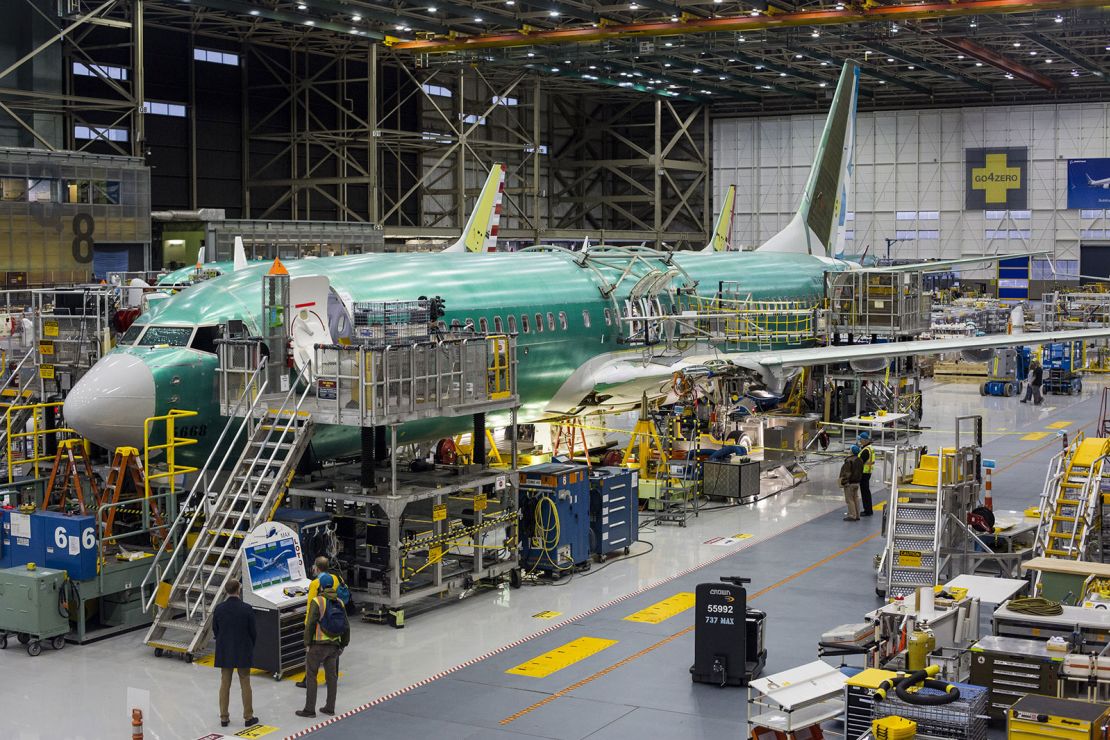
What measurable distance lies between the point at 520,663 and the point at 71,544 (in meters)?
6.66

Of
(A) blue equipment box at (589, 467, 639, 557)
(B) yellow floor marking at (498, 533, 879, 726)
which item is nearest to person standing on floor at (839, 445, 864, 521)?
(B) yellow floor marking at (498, 533, 879, 726)

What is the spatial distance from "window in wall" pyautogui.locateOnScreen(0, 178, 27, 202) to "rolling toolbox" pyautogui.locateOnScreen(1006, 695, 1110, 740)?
130ft

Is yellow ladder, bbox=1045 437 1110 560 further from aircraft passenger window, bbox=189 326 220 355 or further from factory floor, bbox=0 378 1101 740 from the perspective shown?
aircraft passenger window, bbox=189 326 220 355

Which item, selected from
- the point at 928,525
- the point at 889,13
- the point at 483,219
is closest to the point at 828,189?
the point at 889,13

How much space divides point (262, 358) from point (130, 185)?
100ft

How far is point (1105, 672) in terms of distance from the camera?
13383mm

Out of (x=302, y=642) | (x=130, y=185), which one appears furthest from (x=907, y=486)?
(x=130, y=185)

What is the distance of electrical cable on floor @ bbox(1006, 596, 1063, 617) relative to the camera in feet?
49.1

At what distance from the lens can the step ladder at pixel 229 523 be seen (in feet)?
58.9

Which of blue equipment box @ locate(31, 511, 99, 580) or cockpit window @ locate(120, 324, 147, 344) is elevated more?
cockpit window @ locate(120, 324, 147, 344)

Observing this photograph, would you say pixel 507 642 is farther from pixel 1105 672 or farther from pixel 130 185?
pixel 130 185

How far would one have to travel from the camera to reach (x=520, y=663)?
683 inches

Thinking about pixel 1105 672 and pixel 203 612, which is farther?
pixel 203 612

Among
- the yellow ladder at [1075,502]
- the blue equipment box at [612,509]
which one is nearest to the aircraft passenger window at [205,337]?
the blue equipment box at [612,509]
